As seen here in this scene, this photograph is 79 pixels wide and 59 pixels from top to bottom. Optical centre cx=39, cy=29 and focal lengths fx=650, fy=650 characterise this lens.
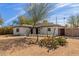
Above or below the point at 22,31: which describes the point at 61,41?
below

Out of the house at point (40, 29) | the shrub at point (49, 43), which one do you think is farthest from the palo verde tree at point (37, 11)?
the shrub at point (49, 43)

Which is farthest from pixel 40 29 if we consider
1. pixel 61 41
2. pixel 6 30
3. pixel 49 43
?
pixel 6 30

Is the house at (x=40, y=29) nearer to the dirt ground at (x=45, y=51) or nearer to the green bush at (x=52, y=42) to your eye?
the green bush at (x=52, y=42)

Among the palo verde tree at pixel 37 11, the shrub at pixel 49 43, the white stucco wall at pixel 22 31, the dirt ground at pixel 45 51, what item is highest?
the palo verde tree at pixel 37 11

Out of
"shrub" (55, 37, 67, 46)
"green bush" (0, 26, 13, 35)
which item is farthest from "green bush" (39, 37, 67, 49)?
"green bush" (0, 26, 13, 35)

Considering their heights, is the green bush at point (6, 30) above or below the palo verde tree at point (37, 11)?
below

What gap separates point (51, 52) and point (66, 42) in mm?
266

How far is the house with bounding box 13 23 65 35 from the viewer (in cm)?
956

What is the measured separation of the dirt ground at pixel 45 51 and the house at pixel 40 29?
0.68 feet

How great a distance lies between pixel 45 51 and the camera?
9594 millimetres

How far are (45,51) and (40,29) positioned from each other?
335 mm

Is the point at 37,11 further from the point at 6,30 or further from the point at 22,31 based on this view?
the point at 6,30

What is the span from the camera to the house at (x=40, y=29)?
956 cm

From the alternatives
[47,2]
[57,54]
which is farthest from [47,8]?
[57,54]
